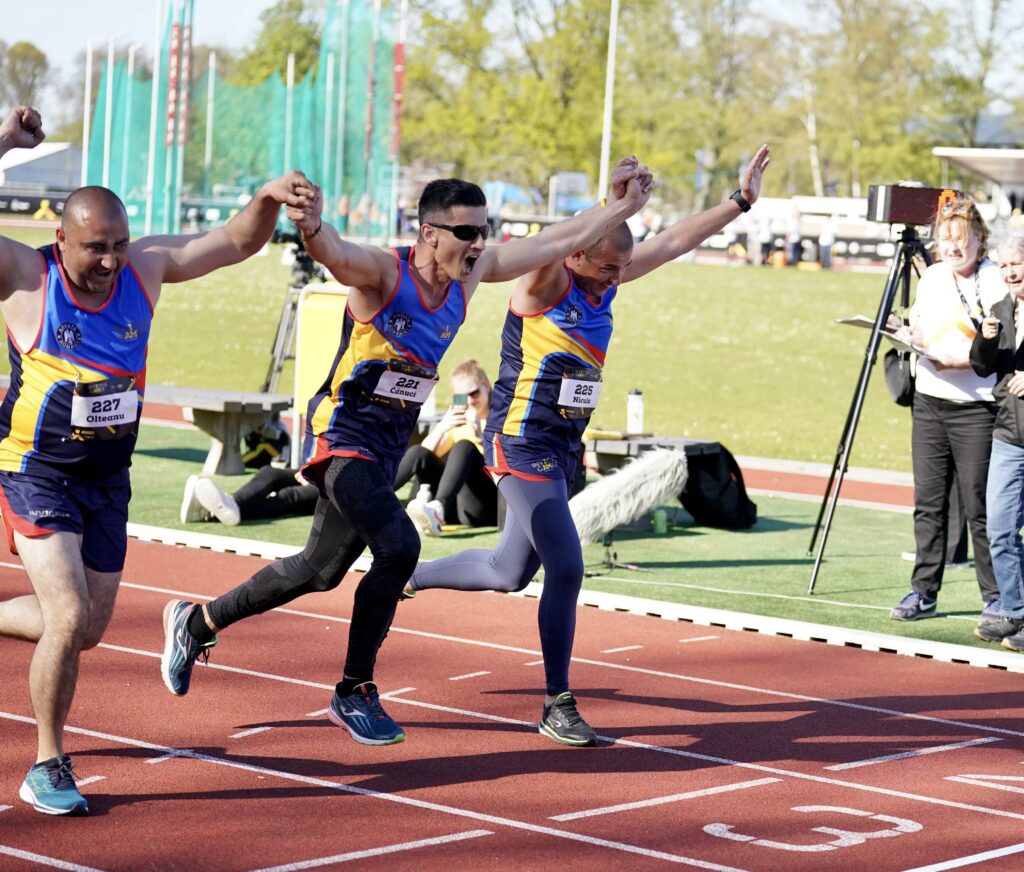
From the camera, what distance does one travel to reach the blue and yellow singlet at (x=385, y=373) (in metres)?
6.10

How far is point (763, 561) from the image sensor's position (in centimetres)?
1149

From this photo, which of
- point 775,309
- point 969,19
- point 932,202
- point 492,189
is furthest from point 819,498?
point 492,189

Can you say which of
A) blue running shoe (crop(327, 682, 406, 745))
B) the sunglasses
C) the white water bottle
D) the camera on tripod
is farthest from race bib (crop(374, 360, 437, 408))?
the camera on tripod

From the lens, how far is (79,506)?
549 cm

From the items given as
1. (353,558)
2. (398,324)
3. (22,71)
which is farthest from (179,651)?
(22,71)

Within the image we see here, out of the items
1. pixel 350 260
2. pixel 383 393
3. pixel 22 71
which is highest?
pixel 22 71

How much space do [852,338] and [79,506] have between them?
25662 millimetres

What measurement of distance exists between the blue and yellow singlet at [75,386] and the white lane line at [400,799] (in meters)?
1.13

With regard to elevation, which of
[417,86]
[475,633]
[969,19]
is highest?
[969,19]

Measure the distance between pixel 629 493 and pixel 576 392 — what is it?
4.37 meters

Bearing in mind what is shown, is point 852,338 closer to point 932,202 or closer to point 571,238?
point 932,202

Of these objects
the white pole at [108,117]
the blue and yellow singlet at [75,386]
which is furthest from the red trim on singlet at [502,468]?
the white pole at [108,117]

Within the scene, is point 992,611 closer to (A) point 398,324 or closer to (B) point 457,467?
(B) point 457,467

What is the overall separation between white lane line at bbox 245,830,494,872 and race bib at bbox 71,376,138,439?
1.49 metres
